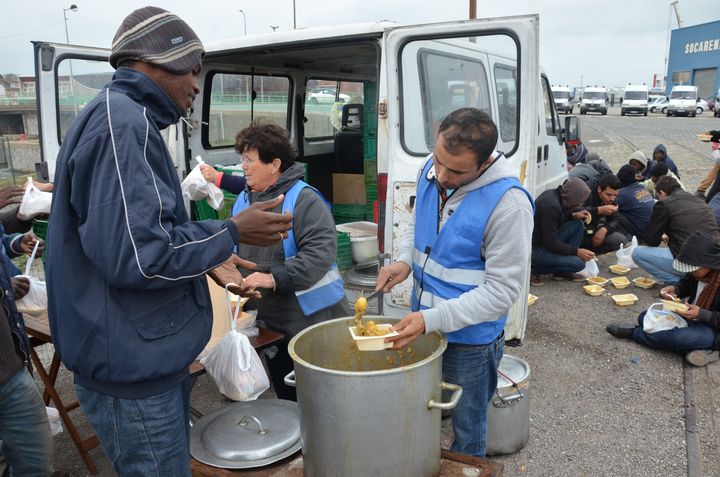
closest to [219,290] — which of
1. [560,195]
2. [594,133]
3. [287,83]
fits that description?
[287,83]

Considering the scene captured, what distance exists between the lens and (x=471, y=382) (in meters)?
2.28

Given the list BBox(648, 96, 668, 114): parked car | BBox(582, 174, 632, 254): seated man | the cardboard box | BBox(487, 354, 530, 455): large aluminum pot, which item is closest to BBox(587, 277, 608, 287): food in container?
BBox(582, 174, 632, 254): seated man

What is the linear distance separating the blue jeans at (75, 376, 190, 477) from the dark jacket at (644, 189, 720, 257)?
186 inches

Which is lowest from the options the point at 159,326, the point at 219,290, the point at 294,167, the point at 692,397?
the point at 692,397

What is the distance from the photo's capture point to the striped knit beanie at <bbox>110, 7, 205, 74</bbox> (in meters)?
1.48

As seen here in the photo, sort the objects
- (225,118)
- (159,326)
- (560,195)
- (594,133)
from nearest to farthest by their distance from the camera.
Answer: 1. (159,326)
2. (225,118)
3. (560,195)
4. (594,133)

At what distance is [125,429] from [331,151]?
18.9 feet

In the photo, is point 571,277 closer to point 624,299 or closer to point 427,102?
point 624,299

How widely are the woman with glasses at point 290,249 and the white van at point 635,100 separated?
136 feet

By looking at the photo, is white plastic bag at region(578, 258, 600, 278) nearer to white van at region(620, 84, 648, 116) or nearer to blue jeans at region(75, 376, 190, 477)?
blue jeans at region(75, 376, 190, 477)

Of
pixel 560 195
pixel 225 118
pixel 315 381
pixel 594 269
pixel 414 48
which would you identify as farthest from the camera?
pixel 594 269

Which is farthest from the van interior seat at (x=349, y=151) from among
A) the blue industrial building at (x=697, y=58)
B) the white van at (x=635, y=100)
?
the blue industrial building at (x=697, y=58)

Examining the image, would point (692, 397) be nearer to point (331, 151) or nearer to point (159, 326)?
point (159, 326)

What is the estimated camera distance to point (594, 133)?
25.1m
